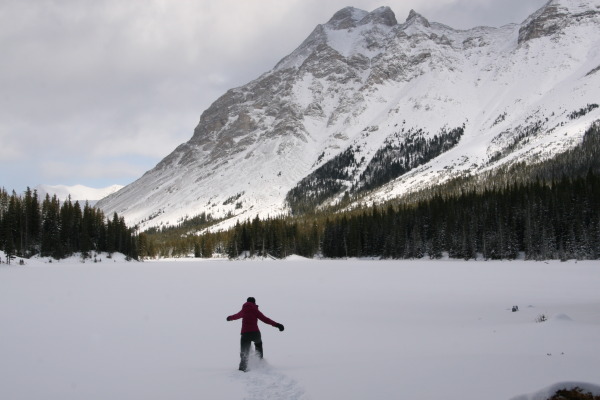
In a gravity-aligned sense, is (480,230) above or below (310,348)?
above

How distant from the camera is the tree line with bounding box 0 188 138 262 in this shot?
3029 inches

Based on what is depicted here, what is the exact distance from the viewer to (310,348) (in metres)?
13.7

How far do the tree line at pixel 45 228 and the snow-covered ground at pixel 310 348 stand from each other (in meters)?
62.1

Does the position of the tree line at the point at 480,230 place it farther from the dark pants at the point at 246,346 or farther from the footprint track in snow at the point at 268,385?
the footprint track in snow at the point at 268,385

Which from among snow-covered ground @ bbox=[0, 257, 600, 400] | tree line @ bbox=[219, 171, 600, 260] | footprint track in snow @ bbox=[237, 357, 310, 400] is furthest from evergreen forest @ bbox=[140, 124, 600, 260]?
footprint track in snow @ bbox=[237, 357, 310, 400]

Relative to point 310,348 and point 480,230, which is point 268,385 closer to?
point 310,348

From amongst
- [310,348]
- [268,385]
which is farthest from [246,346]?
[310,348]

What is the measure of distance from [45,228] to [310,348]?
85921 millimetres

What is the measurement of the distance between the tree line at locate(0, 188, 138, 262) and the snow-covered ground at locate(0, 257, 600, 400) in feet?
204

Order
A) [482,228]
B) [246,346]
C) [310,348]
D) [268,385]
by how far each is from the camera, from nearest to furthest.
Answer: [268,385] → [246,346] → [310,348] → [482,228]

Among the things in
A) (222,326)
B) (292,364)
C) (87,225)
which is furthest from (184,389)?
(87,225)

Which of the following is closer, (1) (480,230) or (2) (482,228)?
(2) (482,228)

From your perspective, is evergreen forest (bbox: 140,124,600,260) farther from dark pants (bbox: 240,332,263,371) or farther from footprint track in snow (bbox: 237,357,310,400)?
footprint track in snow (bbox: 237,357,310,400)

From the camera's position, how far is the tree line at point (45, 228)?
76.9 meters
